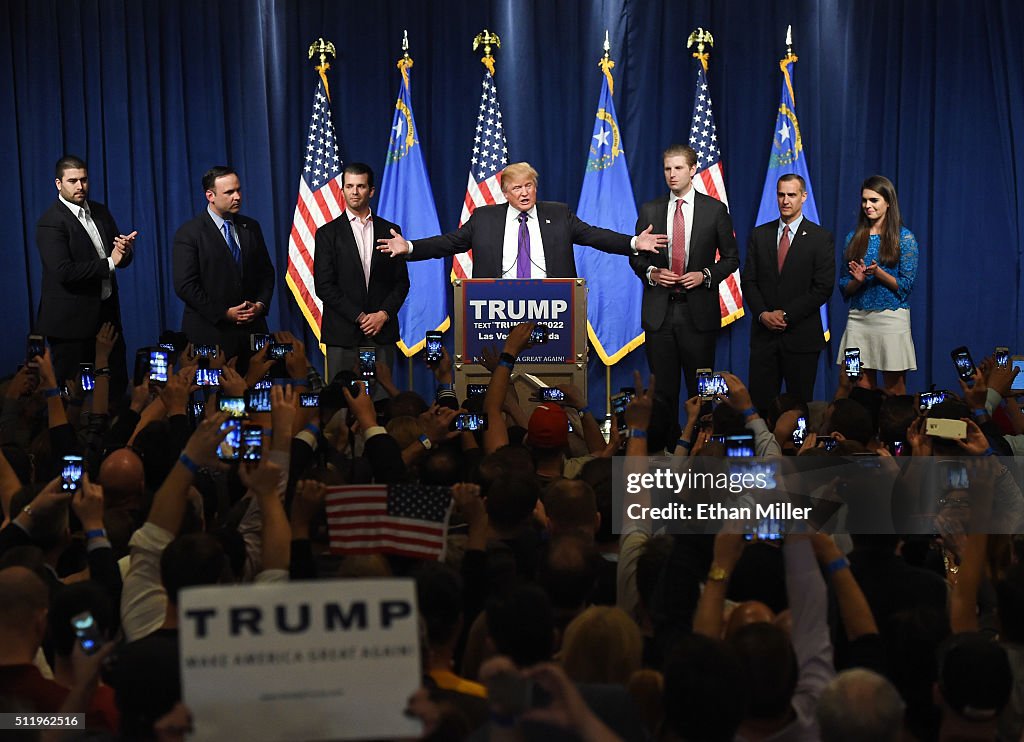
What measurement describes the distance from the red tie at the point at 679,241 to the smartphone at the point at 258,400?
130 inches

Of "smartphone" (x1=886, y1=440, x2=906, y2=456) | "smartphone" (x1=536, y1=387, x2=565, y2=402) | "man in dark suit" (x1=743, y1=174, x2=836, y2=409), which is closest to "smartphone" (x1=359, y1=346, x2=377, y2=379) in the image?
"smartphone" (x1=536, y1=387, x2=565, y2=402)

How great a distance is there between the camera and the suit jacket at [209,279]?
670 centimetres

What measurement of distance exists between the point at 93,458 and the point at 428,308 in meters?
4.99

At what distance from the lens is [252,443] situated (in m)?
3.33

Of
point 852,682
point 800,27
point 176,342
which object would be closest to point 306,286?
point 176,342

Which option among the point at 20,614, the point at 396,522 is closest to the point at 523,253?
the point at 396,522

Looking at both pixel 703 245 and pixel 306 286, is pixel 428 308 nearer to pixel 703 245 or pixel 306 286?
pixel 306 286

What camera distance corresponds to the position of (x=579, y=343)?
6.02 meters

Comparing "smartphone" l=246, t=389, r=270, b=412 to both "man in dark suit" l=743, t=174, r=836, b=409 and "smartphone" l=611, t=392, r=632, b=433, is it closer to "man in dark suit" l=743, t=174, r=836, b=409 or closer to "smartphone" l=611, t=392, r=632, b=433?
"smartphone" l=611, t=392, r=632, b=433

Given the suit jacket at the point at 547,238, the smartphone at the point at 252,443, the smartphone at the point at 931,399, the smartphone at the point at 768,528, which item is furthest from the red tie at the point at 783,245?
the smartphone at the point at 768,528

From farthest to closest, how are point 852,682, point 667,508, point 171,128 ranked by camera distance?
point 171,128 < point 667,508 < point 852,682

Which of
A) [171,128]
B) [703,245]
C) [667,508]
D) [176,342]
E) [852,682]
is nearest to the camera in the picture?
[852,682]

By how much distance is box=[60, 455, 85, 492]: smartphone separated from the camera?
9.95ft

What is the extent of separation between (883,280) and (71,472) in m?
4.78
